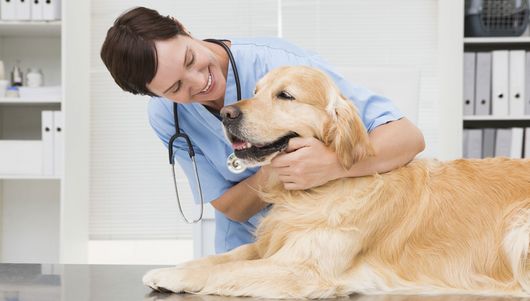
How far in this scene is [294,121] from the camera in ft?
4.00

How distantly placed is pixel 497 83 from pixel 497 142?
1.12ft

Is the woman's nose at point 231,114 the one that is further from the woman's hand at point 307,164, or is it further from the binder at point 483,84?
the binder at point 483,84

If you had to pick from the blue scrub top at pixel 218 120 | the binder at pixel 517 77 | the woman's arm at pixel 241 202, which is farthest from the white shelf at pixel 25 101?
the binder at pixel 517 77

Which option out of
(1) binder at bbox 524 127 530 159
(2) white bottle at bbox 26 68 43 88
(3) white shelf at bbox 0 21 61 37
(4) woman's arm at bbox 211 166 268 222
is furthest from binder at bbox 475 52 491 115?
→ (2) white bottle at bbox 26 68 43 88

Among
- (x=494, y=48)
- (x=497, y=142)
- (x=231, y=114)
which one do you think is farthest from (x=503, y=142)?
(x=231, y=114)

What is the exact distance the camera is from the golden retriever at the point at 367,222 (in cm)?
114

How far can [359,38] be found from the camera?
4.21m

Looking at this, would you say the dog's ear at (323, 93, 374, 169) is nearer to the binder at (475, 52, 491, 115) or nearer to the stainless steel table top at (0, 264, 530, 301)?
the stainless steel table top at (0, 264, 530, 301)

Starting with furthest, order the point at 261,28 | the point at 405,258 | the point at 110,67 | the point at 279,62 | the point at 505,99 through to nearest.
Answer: the point at 261,28 → the point at 505,99 → the point at 279,62 → the point at 110,67 → the point at 405,258

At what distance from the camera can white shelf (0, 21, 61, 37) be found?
3666mm

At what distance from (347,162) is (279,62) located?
0.50 m

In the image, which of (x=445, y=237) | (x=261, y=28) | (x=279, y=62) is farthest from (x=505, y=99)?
(x=445, y=237)

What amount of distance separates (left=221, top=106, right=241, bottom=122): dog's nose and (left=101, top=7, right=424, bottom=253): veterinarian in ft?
0.37

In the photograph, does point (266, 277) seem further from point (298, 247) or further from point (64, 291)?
point (64, 291)
